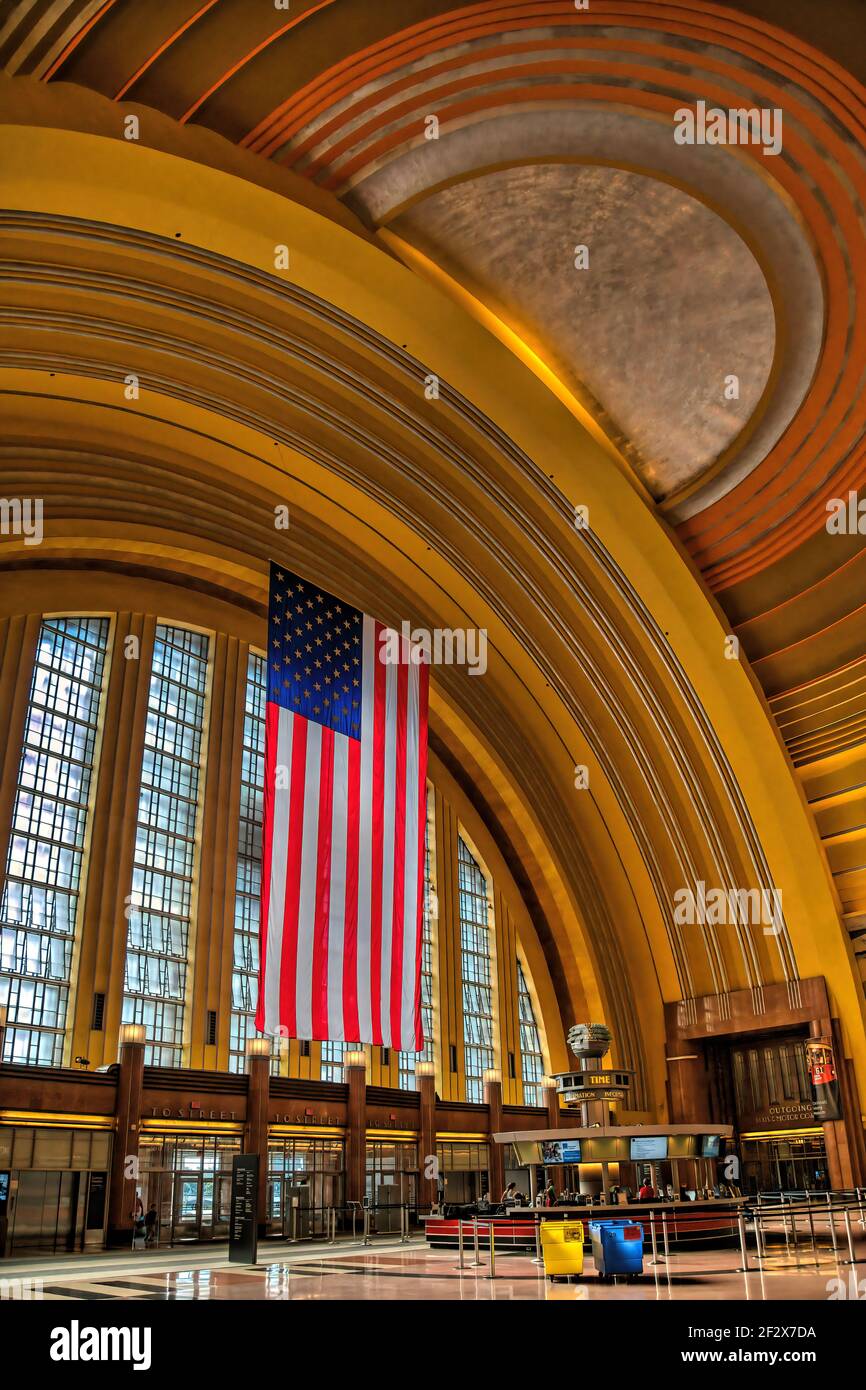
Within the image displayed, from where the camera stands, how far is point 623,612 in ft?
63.9

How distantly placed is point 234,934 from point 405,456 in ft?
41.8

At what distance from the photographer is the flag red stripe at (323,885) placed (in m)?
11.5

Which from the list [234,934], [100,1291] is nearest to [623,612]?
[234,934]

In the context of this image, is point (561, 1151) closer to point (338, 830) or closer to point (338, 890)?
point (338, 890)

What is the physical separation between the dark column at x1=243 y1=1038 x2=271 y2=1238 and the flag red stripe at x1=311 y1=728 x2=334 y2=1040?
36.2ft

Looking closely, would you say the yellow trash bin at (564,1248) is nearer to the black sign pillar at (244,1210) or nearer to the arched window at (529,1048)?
the black sign pillar at (244,1210)

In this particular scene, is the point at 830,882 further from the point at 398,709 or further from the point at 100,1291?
the point at 100,1291

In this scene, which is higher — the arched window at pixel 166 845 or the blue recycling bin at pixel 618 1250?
the arched window at pixel 166 845

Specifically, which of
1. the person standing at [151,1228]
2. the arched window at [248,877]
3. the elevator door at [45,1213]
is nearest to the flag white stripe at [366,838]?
the person standing at [151,1228]

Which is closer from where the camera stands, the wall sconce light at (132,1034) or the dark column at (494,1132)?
the wall sconce light at (132,1034)

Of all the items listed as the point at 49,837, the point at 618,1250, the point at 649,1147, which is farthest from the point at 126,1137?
the point at 618,1250

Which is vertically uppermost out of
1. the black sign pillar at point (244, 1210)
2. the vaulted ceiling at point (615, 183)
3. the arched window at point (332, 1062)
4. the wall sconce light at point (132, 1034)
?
the vaulted ceiling at point (615, 183)

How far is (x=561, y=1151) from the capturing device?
15.9m

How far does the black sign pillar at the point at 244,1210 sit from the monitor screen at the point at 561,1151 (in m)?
5.14
